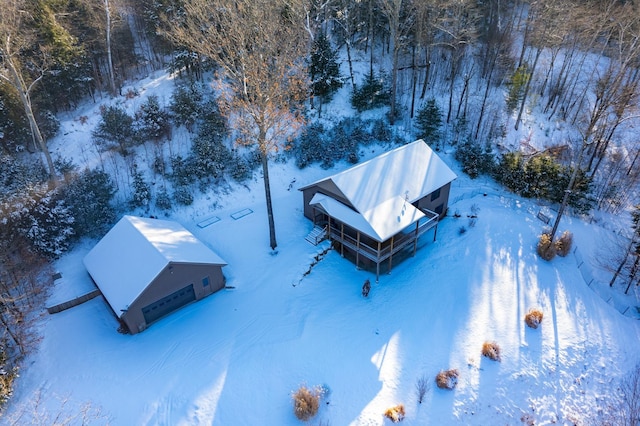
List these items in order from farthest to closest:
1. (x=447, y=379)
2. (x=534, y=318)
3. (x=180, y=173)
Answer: (x=180, y=173)
(x=534, y=318)
(x=447, y=379)

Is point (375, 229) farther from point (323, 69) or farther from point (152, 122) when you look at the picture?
point (152, 122)

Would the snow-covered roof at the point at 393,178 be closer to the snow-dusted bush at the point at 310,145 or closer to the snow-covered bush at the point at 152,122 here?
the snow-dusted bush at the point at 310,145

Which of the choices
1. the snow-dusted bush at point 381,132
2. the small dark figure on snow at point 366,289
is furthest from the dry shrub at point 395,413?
the snow-dusted bush at point 381,132

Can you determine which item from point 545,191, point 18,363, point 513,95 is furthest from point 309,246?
point 513,95

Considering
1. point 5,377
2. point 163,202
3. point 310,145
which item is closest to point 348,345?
point 5,377

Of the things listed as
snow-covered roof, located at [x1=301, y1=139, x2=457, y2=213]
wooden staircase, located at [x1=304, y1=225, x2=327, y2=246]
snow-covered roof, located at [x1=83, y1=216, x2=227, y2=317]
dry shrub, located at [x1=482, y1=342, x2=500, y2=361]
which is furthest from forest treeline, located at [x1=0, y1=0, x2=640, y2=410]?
dry shrub, located at [x1=482, y1=342, x2=500, y2=361]

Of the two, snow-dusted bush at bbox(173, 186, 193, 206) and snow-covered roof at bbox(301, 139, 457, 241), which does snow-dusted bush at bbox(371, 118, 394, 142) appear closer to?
snow-covered roof at bbox(301, 139, 457, 241)

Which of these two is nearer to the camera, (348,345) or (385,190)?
(348,345)
